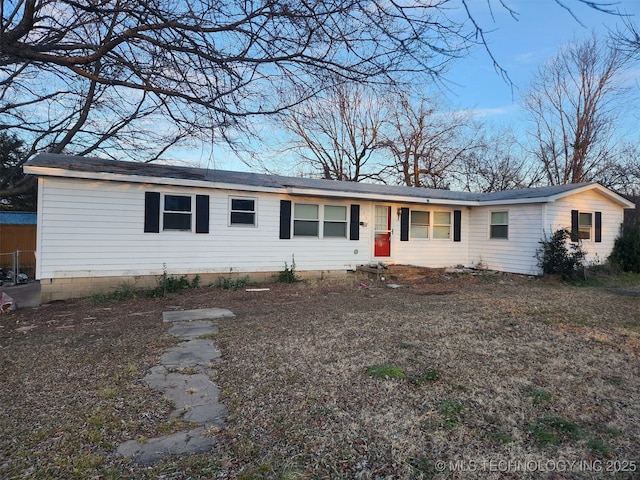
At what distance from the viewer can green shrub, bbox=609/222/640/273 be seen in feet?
46.3

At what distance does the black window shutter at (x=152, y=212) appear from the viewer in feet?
31.8

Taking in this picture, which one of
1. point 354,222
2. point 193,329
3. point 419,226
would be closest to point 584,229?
point 419,226

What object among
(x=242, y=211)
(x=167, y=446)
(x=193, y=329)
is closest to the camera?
(x=167, y=446)

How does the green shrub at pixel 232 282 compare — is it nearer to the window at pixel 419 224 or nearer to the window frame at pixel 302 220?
the window frame at pixel 302 220

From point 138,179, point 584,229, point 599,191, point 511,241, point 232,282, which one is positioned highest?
point 599,191

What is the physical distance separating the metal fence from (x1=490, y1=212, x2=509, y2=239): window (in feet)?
52.6

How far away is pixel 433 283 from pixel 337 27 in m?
9.03

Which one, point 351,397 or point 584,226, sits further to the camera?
point 584,226

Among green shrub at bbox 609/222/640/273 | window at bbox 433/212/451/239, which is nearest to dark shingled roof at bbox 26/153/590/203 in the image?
window at bbox 433/212/451/239

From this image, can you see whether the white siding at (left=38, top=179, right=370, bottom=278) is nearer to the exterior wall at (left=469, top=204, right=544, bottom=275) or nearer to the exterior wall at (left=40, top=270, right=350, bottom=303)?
the exterior wall at (left=40, top=270, right=350, bottom=303)

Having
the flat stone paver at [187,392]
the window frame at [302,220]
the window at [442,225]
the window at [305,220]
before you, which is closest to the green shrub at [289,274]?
the window frame at [302,220]

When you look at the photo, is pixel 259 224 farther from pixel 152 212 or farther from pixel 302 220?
pixel 152 212

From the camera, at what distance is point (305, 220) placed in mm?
11914

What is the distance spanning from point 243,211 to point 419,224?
640cm
